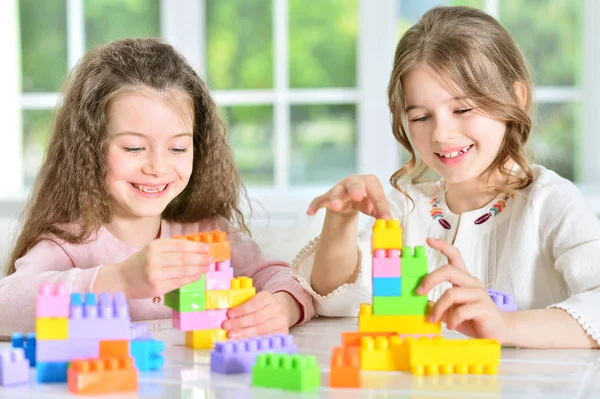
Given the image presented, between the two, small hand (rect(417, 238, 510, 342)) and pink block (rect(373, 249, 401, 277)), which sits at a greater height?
pink block (rect(373, 249, 401, 277))

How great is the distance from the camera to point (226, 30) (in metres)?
3.47

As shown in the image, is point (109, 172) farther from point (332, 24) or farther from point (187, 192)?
point (332, 24)

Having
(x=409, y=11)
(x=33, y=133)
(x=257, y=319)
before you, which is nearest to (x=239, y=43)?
(x=409, y=11)

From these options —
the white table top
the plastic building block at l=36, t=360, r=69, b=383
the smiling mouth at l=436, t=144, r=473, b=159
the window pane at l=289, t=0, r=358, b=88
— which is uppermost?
the window pane at l=289, t=0, r=358, b=88

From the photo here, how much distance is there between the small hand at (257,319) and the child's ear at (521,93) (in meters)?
0.63

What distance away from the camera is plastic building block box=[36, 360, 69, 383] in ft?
3.37

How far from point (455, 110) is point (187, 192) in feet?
2.02

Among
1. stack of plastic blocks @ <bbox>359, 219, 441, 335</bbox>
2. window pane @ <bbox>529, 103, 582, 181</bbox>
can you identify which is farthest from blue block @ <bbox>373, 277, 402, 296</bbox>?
window pane @ <bbox>529, 103, 582, 181</bbox>

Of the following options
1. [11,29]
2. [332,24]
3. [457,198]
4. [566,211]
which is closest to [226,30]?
[332,24]

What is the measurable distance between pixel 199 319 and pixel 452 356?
0.37 m

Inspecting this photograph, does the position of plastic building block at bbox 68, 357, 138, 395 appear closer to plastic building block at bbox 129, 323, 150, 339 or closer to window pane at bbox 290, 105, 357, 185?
plastic building block at bbox 129, 323, 150, 339

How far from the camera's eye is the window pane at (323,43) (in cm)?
339

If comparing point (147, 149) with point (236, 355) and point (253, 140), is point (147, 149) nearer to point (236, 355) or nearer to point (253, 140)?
point (236, 355)

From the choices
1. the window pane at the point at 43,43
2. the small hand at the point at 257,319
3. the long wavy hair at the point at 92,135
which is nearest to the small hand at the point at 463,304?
the small hand at the point at 257,319
